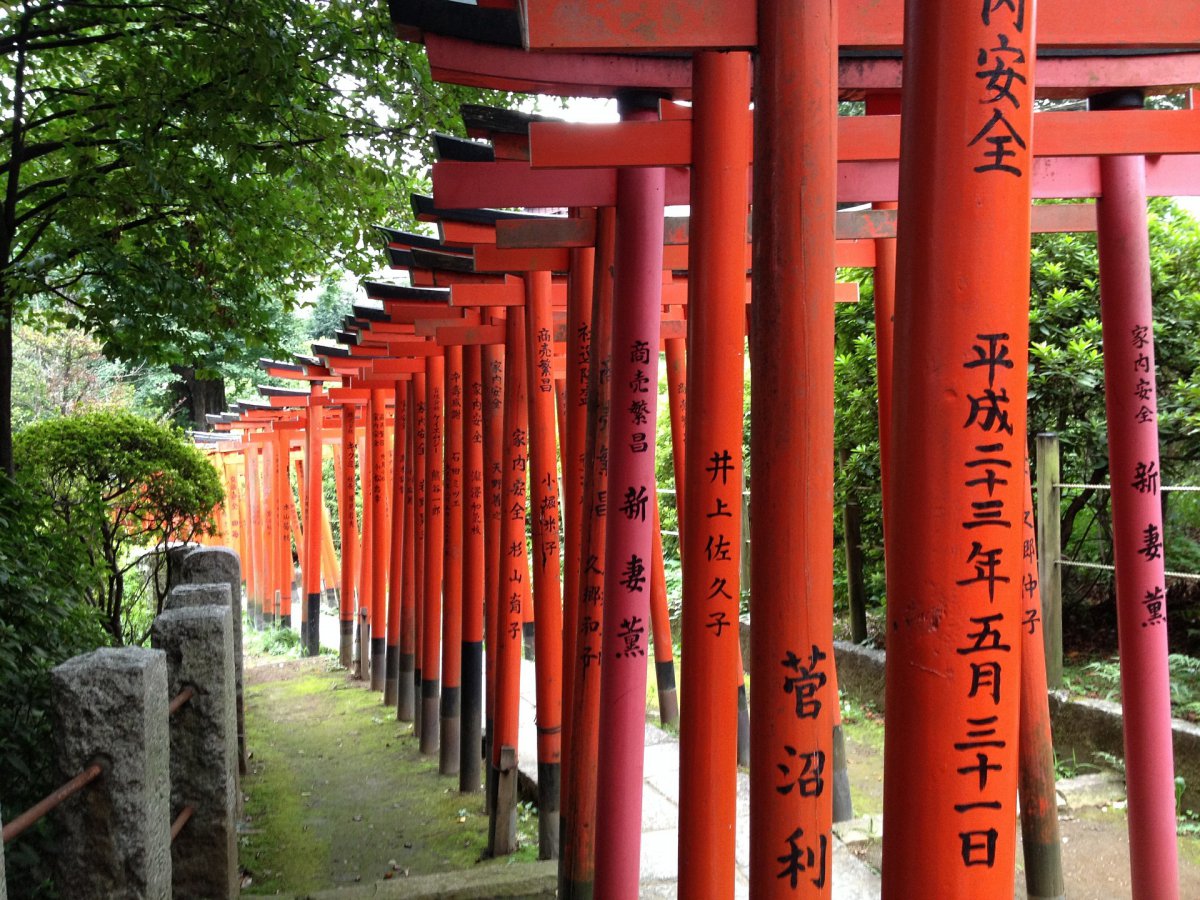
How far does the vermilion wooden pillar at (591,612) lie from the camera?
16.3 ft

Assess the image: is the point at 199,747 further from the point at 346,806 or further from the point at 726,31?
the point at 346,806

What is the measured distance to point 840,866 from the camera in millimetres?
5836

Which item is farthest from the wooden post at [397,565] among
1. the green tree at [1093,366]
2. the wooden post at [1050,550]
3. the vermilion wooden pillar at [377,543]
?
the wooden post at [1050,550]

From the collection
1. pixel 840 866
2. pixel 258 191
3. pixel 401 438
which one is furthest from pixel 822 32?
pixel 401 438

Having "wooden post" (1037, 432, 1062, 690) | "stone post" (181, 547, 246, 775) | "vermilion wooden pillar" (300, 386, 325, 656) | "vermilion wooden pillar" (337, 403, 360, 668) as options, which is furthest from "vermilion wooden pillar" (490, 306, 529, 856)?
"vermilion wooden pillar" (300, 386, 325, 656)

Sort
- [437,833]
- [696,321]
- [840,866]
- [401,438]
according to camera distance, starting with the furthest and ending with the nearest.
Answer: [401,438]
[437,833]
[840,866]
[696,321]

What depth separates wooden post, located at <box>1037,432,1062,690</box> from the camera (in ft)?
23.6

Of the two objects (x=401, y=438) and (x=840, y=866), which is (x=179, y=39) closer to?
(x=840, y=866)

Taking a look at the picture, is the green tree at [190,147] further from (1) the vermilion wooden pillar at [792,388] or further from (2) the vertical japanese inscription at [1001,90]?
(2) the vertical japanese inscription at [1001,90]

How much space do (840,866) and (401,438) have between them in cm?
800

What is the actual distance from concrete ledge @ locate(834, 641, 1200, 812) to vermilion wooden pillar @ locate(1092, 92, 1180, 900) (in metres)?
1.48

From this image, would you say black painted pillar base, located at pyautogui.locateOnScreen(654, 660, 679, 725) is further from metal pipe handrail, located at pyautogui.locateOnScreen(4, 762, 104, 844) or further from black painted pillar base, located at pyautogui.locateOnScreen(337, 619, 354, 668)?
black painted pillar base, located at pyautogui.locateOnScreen(337, 619, 354, 668)

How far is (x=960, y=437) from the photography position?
180 centimetres

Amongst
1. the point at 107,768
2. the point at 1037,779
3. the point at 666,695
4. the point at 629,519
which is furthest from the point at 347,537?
the point at 107,768
